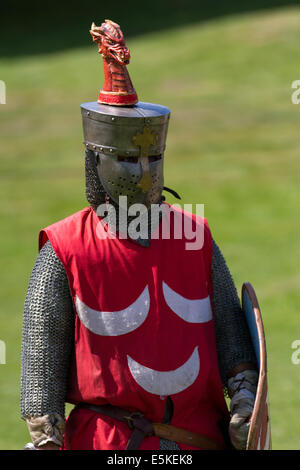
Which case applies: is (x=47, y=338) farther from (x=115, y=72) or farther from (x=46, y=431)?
(x=115, y=72)

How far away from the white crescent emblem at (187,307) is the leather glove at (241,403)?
1.03ft

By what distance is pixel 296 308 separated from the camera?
10.6 meters

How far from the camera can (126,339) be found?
4.35 m

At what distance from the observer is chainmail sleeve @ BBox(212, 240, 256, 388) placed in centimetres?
455

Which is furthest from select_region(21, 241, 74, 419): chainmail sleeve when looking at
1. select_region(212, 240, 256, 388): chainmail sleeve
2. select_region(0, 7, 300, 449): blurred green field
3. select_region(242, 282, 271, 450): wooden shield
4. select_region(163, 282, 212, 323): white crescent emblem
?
select_region(0, 7, 300, 449): blurred green field

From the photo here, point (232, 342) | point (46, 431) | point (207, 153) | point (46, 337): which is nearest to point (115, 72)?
point (46, 337)

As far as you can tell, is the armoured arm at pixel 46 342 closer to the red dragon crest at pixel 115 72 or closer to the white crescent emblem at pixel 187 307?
the white crescent emblem at pixel 187 307

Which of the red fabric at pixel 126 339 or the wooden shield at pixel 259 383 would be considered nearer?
the wooden shield at pixel 259 383

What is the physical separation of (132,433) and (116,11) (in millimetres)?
23753

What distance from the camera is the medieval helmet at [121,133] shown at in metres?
4.34

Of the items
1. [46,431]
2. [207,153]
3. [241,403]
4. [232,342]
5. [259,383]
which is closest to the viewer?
[259,383]

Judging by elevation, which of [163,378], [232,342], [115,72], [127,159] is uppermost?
[115,72]

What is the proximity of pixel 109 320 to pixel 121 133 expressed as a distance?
0.83 m

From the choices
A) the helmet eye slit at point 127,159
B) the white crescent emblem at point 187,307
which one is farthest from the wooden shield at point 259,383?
the helmet eye slit at point 127,159
